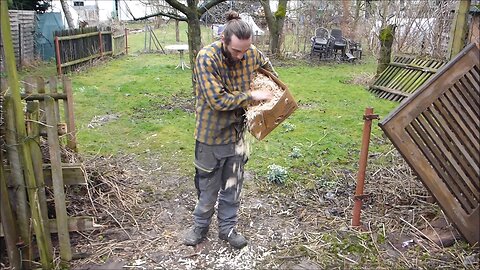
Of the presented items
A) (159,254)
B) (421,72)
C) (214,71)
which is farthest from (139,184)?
(421,72)

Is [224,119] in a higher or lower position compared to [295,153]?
higher

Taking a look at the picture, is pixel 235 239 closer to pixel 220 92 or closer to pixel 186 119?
pixel 220 92

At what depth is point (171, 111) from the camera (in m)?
7.82

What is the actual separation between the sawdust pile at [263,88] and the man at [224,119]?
0.06 meters

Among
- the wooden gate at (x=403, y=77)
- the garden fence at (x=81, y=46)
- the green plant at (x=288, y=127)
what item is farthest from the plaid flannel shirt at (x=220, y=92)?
the garden fence at (x=81, y=46)

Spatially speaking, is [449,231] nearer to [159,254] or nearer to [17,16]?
[159,254]

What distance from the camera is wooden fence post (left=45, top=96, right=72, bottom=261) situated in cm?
290

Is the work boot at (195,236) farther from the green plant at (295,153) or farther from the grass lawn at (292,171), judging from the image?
the green plant at (295,153)

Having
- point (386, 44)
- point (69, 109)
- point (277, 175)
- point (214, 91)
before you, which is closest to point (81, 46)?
point (386, 44)

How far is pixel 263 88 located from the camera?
3355 mm

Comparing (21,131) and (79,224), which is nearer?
(21,131)

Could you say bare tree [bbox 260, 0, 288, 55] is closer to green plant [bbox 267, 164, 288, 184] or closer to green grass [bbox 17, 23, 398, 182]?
green grass [bbox 17, 23, 398, 182]

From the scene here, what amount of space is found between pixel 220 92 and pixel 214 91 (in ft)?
0.14

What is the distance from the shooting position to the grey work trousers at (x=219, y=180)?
3.25 meters
